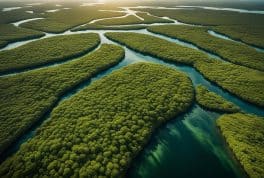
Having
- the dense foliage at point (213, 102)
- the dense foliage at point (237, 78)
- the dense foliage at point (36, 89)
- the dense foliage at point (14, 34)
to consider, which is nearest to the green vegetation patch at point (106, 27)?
the dense foliage at point (14, 34)

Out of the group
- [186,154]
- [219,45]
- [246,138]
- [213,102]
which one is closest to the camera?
[186,154]

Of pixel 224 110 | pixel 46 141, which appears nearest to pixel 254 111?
pixel 224 110

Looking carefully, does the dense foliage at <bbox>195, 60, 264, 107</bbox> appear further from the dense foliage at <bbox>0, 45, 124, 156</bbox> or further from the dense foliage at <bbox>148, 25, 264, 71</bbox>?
the dense foliage at <bbox>0, 45, 124, 156</bbox>

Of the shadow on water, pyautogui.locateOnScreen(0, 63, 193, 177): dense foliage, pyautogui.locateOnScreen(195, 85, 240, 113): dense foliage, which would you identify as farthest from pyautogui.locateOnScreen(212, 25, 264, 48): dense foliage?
the shadow on water

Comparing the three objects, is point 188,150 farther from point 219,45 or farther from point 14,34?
point 14,34

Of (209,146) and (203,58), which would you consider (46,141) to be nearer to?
(209,146)

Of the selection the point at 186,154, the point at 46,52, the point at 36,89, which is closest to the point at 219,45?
the point at 186,154

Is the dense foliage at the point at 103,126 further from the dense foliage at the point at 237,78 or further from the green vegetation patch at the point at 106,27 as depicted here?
the green vegetation patch at the point at 106,27
